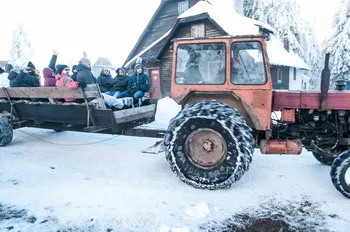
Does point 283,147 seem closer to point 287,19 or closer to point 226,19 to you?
point 226,19

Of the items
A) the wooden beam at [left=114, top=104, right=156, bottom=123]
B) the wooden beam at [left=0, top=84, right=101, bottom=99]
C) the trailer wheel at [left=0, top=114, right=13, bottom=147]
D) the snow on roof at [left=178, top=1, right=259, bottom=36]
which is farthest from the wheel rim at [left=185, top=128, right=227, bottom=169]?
the snow on roof at [left=178, top=1, right=259, bottom=36]

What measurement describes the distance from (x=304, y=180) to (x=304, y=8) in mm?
38808

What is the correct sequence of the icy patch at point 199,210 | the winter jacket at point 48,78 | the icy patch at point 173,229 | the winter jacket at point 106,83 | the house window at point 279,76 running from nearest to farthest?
the icy patch at point 173,229, the icy patch at point 199,210, the winter jacket at point 48,78, the winter jacket at point 106,83, the house window at point 279,76

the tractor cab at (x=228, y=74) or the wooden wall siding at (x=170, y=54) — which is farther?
the wooden wall siding at (x=170, y=54)

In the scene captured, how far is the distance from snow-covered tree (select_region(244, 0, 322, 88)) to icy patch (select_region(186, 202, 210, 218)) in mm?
29744

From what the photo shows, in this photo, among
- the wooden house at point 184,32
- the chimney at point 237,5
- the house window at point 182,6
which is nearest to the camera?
the wooden house at point 184,32

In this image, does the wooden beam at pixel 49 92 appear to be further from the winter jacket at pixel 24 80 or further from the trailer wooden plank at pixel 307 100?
the trailer wooden plank at pixel 307 100

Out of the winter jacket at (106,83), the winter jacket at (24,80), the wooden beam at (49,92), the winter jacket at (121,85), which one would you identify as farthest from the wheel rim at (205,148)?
the winter jacket at (24,80)

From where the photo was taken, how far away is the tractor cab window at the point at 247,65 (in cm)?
412

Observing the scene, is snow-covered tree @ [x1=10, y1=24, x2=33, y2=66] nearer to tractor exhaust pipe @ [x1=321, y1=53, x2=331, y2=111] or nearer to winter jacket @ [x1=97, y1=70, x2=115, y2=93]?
winter jacket @ [x1=97, y1=70, x2=115, y2=93]

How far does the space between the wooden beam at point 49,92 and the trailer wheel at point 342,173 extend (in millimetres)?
3751

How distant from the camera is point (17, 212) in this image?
3438 millimetres

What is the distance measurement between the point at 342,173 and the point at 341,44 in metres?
24.2


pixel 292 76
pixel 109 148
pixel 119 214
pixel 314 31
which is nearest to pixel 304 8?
pixel 314 31
